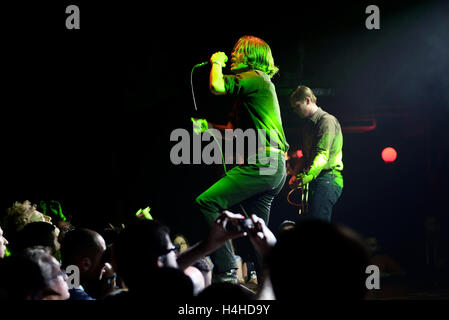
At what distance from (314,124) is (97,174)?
8.97 ft

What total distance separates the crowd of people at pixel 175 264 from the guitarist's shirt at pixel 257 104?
55.7 inches

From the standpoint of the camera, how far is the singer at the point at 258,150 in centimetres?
328

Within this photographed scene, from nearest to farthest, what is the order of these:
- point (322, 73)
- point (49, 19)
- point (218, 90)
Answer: point (218, 90), point (49, 19), point (322, 73)

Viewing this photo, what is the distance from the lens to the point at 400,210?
7.64 meters

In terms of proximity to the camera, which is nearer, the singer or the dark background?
the singer

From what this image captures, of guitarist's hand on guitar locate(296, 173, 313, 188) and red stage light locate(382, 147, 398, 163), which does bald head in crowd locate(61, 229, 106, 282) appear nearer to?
guitarist's hand on guitar locate(296, 173, 313, 188)

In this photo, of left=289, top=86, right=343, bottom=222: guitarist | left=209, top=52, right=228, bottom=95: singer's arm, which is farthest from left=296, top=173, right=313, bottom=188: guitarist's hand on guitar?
left=209, top=52, right=228, bottom=95: singer's arm

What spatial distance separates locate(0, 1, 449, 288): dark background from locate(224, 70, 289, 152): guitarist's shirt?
1404 millimetres

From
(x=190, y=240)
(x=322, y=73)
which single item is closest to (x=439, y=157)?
(x=322, y=73)

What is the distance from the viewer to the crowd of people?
1012mm

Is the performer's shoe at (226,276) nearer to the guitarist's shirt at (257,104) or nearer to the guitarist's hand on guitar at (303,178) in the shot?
the guitarist's shirt at (257,104)
